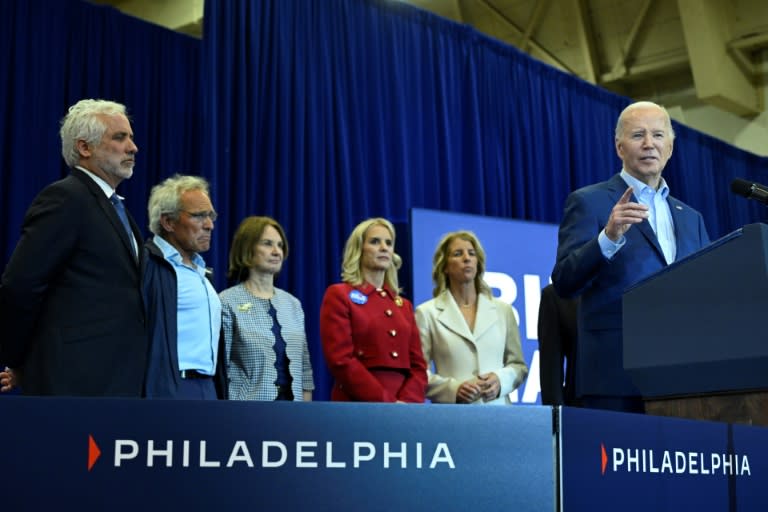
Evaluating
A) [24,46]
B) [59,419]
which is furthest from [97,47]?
[59,419]

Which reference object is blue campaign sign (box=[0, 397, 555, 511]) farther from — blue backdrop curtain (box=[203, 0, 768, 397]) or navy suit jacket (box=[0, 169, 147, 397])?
blue backdrop curtain (box=[203, 0, 768, 397])

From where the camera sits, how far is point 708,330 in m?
1.70

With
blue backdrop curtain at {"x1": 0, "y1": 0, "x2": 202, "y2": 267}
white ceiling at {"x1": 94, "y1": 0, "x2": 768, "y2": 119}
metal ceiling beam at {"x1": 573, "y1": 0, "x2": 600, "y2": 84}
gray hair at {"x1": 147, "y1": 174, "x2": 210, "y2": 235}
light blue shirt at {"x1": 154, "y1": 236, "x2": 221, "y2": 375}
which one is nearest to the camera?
light blue shirt at {"x1": 154, "y1": 236, "x2": 221, "y2": 375}

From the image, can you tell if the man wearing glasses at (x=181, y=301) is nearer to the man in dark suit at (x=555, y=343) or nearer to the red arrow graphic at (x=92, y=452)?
the man in dark suit at (x=555, y=343)

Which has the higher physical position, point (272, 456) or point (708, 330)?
point (708, 330)

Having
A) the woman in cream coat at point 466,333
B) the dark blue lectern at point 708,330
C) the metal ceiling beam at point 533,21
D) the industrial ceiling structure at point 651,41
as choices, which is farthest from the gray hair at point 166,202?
the metal ceiling beam at point 533,21

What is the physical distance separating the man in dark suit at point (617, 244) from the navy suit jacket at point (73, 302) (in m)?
1.01

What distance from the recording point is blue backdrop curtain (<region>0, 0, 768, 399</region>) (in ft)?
16.0

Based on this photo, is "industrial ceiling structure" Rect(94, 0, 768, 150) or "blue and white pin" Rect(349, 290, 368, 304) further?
"industrial ceiling structure" Rect(94, 0, 768, 150)

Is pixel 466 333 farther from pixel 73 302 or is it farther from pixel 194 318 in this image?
pixel 73 302

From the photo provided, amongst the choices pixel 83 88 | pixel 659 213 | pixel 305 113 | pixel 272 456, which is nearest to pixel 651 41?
pixel 305 113

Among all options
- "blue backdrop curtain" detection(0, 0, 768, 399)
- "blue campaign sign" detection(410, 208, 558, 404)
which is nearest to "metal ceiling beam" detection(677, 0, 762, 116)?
"blue backdrop curtain" detection(0, 0, 768, 399)

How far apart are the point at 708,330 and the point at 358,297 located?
165 centimetres

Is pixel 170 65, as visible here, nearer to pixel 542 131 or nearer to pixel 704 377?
pixel 542 131
